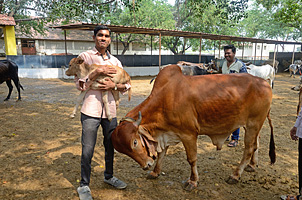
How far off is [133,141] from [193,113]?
3.15 ft

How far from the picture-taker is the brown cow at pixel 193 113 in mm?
3125

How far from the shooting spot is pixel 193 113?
326 cm

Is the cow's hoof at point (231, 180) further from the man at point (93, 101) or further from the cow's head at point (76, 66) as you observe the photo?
the cow's head at point (76, 66)

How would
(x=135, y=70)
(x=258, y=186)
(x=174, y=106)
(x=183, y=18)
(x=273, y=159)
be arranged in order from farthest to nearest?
(x=183, y=18) → (x=135, y=70) → (x=273, y=159) → (x=258, y=186) → (x=174, y=106)

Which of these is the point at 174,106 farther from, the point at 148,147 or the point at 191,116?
the point at 148,147

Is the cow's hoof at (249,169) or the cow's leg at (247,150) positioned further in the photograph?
the cow's hoof at (249,169)

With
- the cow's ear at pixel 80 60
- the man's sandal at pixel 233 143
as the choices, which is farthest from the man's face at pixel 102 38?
the man's sandal at pixel 233 143

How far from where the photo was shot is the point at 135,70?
61.6 ft

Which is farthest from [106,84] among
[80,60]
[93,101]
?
[80,60]

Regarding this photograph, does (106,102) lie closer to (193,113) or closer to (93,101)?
(93,101)

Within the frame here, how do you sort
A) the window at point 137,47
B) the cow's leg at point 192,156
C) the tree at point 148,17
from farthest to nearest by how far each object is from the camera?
1. the window at point 137,47
2. the tree at point 148,17
3. the cow's leg at point 192,156

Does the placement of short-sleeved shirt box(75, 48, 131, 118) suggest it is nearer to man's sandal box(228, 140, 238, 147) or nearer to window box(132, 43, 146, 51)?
man's sandal box(228, 140, 238, 147)

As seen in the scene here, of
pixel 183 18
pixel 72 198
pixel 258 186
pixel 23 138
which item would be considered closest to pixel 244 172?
pixel 258 186

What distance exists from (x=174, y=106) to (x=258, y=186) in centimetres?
177
